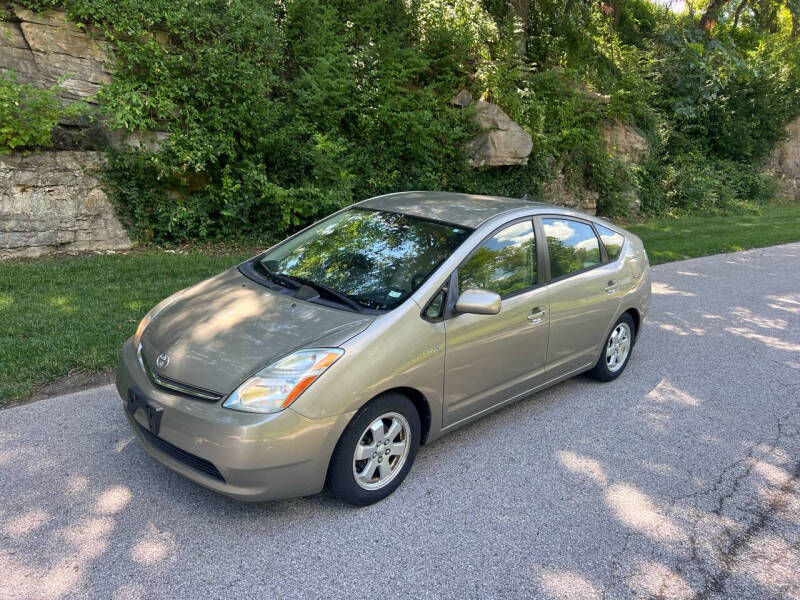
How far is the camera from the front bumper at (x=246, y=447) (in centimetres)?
291

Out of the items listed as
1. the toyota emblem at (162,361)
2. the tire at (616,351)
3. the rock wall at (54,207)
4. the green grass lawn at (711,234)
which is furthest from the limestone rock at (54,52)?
the green grass lawn at (711,234)

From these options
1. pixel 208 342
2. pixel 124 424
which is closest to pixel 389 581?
pixel 208 342

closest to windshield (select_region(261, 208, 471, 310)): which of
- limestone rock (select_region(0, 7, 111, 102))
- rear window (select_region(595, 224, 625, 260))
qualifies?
rear window (select_region(595, 224, 625, 260))

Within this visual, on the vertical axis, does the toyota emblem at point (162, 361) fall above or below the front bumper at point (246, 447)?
above

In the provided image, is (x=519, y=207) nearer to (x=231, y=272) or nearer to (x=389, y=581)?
(x=231, y=272)

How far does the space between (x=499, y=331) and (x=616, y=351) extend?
1.85 m

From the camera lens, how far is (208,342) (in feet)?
10.9

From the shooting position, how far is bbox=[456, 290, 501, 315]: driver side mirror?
355 cm

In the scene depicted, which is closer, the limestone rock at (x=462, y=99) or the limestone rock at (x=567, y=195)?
the limestone rock at (x=462, y=99)

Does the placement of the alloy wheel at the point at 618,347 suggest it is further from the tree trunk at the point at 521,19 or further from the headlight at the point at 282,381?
the tree trunk at the point at 521,19

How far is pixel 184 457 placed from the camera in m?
3.10

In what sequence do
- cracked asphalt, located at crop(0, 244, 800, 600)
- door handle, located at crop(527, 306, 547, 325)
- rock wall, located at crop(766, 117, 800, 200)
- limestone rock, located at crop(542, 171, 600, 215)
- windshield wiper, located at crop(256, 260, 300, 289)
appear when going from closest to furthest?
cracked asphalt, located at crop(0, 244, 800, 600) < windshield wiper, located at crop(256, 260, 300, 289) < door handle, located at crop(527, 306, 547, 325) < limestone rock, located at crop(542, 171, 600, 215) < rock wall, located at crop(766, 117, 800, 200)

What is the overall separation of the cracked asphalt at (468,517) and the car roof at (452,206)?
1494 millimetres

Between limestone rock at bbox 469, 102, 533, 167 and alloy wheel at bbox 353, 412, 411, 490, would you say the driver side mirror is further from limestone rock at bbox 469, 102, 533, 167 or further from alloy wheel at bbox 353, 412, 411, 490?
limestone rock at bbox 469, 102, 533, 167
